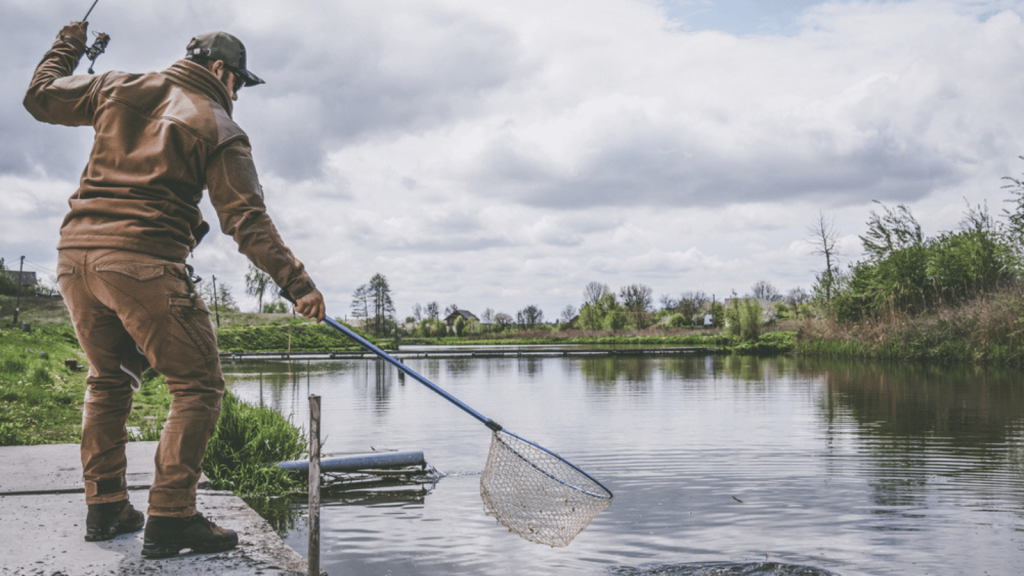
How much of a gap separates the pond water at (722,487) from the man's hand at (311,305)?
171 cm

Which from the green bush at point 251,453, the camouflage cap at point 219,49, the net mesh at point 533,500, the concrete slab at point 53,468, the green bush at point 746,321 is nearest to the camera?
the camouflage cap at point 219,49

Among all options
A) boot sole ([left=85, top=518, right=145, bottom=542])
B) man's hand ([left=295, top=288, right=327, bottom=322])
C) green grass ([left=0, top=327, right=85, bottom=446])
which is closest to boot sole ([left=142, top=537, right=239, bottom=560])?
boot sole ([left=85, top=518, right=145, bottom=542])

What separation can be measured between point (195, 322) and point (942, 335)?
92.6 feet

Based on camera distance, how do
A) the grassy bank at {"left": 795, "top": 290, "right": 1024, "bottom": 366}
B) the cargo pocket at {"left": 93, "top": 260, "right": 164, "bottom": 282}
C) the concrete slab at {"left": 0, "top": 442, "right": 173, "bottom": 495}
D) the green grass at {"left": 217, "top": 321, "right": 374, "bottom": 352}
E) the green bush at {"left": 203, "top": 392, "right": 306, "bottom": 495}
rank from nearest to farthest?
the cargo pocket at {"left": 93, "top": 260, "right": 164, "bottom": 282} < the concrete slab at {"left": 0, "top": 442, "right": 173, "bottom": 495} < the green bush at {"left": 203, "top": 392, "right": 306, "bottom": 495} < the grassy bank at {"left": 795, "top": 290, "right": 1024, "bottom": 366} < the green grass at {"left": 217, "top": 321, "right": 374, "bottom": 352}

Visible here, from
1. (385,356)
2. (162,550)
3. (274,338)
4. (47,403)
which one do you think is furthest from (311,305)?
(274,338)

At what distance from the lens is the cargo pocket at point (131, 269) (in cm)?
266

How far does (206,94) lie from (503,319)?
3686 inches

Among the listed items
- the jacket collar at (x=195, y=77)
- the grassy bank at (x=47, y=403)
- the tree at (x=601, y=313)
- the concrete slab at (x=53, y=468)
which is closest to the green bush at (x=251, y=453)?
the concrete slab at (x=53, y=468)

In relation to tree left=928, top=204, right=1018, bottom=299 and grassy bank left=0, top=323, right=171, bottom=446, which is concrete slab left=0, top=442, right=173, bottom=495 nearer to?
grassy bank left=0, top=323, right=171, bottom=446

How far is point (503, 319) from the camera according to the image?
316 feet

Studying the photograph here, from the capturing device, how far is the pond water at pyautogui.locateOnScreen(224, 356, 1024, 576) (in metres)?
4.11

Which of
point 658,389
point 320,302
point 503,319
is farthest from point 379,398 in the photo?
point 503,319

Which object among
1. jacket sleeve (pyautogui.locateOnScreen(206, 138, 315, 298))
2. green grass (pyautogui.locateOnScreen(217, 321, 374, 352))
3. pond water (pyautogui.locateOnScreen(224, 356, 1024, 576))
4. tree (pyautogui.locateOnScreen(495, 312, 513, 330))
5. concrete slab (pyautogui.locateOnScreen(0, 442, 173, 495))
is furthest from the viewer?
tree (pyautogui.locateOnScreen(495, 312, 513, 330))

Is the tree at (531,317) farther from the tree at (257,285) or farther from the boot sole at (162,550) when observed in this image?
the boot sole at (162,550)
